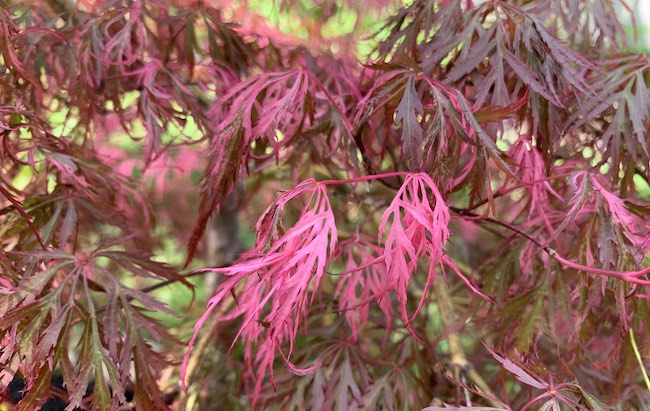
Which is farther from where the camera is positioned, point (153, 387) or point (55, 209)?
point (55, 209)

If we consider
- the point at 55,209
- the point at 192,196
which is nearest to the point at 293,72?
the point at 55,209

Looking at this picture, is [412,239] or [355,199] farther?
[355,199]

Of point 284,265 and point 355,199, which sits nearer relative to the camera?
point 284,265

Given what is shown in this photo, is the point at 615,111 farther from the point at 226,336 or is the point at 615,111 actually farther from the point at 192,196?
the point at 192,196

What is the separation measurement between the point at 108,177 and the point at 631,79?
31.5 inches

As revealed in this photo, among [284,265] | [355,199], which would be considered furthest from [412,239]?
[355,199]

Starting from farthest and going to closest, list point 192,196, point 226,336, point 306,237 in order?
point 192,196 → point 226,336 → point 306,237

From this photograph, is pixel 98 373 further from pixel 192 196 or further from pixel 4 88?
pixel 192 196

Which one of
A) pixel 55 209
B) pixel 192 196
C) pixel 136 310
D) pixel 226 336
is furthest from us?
pixel 192 196

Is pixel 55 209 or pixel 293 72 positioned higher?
pixel 293 72

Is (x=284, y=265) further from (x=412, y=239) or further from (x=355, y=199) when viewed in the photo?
(x=355, y=199)

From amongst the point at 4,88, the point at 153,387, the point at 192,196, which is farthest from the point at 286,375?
the point at 192,196

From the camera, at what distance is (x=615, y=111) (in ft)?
3.13

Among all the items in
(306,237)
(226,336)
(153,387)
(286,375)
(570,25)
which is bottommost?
(226,336)
